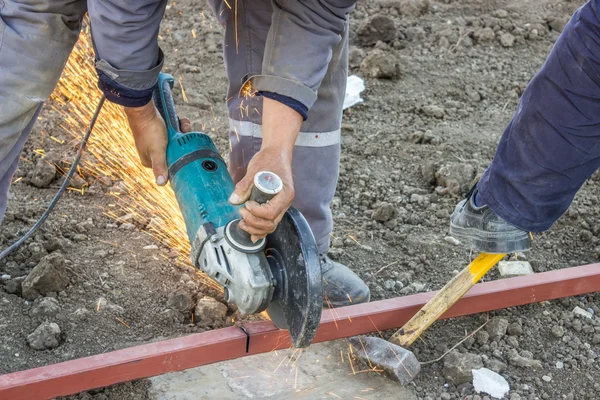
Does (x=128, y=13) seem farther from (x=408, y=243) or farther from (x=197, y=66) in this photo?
(x=197, y=66)

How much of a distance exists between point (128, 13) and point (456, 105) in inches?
109

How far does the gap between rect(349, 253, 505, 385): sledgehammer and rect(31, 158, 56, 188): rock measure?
5.66ft

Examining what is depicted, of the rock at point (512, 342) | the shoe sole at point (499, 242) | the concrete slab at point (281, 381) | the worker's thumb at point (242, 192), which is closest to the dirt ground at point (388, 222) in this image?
the rock at point (512, 342)

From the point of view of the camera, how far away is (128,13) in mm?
2045

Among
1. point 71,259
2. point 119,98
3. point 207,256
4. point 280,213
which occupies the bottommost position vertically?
point 71,259

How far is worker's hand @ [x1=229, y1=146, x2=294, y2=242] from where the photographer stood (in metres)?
1.99

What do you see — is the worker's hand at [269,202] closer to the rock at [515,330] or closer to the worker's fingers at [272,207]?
the worker's fingers at [272,207]

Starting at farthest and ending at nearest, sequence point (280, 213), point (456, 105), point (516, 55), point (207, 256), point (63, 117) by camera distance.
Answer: point (516, 55), point (456, 105), point (63, 117), point (207, 256), point (280, 213)

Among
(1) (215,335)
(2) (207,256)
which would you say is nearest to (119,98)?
(2) (207,256)

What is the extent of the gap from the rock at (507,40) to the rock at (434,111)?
1.08 m

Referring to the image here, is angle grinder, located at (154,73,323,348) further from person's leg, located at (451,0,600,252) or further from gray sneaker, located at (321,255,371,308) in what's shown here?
person's leg, located at (451,0,600,252)

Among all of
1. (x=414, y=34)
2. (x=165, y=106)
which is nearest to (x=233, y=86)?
(x=165, y=106)

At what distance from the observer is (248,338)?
8.20ft

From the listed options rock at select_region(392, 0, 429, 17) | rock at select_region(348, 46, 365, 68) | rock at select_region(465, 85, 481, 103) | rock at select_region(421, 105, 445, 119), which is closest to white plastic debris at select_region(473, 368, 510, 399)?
rock at select_region(421, 105, 445, 119)
